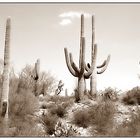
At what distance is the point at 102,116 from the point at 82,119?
47 cm

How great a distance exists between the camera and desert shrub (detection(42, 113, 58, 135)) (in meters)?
9.90

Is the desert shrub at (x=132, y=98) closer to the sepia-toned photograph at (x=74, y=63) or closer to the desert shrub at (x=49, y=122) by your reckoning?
the sepia-toned photograph at (x=74, y=63)

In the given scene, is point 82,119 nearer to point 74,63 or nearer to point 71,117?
point 71,117

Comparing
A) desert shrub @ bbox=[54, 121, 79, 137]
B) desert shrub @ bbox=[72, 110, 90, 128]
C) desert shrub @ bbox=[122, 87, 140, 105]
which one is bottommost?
desert shrub @ bbox=[54, 121, 79, 137]

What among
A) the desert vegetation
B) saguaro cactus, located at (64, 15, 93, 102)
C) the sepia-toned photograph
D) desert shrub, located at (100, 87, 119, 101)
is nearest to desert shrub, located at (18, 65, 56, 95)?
the desert vegetation

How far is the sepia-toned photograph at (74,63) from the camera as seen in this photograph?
A: 393 inches

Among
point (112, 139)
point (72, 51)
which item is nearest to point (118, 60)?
point (72, 51)

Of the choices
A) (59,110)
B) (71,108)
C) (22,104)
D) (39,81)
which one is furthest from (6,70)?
(39,81)

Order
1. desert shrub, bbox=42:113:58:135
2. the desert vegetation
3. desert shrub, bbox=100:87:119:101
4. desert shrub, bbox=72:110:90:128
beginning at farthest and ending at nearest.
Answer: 1. desert shrub, bbox=100:87:119:101
2. desert shrub, bbox=72:110:90:128
3. desert shrub, bbox=42:113:58:135
4. the desert vegetation

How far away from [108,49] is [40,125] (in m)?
2.40

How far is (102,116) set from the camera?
10.4 m

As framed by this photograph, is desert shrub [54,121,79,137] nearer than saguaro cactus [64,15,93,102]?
Yes

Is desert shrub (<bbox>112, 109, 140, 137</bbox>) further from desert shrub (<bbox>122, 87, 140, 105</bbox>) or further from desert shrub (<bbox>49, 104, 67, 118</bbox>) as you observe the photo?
desert shrub (<bbox>49, 104, 67, 118</bbox>)

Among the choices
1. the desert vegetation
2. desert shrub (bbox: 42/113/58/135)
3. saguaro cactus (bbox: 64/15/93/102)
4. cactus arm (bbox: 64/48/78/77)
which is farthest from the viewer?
saguaro cactus (bbox: 64/15/93/102)
